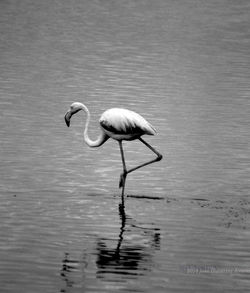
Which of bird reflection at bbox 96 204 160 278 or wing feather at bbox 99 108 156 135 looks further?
wing feather at bbox 99 108 156 135

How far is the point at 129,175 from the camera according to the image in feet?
52.3

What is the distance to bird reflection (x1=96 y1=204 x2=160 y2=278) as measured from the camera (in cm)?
1007

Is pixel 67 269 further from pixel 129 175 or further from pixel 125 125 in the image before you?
pixel 129 175

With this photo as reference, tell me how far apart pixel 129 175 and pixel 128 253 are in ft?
17.2

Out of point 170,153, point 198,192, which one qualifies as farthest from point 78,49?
point 198,192

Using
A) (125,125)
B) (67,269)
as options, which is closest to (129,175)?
(125,125)

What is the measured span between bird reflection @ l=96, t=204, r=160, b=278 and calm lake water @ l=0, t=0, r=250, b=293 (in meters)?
0.02

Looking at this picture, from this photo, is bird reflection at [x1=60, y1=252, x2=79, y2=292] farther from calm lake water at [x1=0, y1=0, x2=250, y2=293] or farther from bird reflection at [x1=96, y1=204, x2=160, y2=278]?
bird reflection at [x1=96, y1=204, x2=160, y2=278]

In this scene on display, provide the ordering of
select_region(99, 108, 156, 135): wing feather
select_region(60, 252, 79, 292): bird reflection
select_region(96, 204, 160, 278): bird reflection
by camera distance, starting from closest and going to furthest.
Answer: select_region(60, 252, 79, 292): bird reflection
select_region(96, 204, 160, 278): bird reflection
select_region(99, 108, 156, 135): wing feather

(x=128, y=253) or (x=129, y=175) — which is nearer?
(x=128, y=253)

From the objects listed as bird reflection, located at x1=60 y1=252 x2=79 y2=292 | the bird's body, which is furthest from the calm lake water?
the bird's body

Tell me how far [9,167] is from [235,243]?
18.6 feet

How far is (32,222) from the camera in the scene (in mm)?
12008

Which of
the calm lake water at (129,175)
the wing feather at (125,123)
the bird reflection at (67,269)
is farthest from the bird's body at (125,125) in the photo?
the bird reflection at (67,269)
